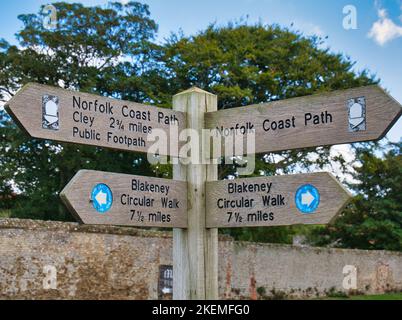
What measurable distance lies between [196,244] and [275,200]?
684mm

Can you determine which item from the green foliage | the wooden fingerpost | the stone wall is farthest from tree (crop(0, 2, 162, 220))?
the wooden fingerpost

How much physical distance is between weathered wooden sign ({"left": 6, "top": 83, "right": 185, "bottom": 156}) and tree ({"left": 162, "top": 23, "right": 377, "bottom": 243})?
23.0 m

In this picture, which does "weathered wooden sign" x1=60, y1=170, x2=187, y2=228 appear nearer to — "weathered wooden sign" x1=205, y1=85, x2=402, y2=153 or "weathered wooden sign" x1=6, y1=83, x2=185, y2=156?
"weathered wooden sign" x1=6, y1=83, x2=185, y2=156

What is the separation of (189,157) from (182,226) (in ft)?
1.60

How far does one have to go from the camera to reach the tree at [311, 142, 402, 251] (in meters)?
33.3

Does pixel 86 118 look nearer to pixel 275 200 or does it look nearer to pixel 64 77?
pixel 275 200

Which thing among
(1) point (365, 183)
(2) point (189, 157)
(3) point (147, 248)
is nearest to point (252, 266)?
(3) point (147, 248)

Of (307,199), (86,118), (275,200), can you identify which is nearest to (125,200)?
(86,118)

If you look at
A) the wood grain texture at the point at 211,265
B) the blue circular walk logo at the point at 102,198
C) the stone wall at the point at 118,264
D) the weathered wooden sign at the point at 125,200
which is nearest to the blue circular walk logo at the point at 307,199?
the wood grain texture at the point at 211,265

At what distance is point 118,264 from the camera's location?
18500 millimetres

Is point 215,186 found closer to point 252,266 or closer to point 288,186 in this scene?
point 288,186

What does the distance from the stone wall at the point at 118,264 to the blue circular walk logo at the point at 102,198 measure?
1245cm

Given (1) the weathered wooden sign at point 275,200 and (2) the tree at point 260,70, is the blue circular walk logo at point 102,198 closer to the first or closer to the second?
(1) the weathered wooden sign at point 275,200

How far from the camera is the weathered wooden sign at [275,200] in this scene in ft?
13.4
